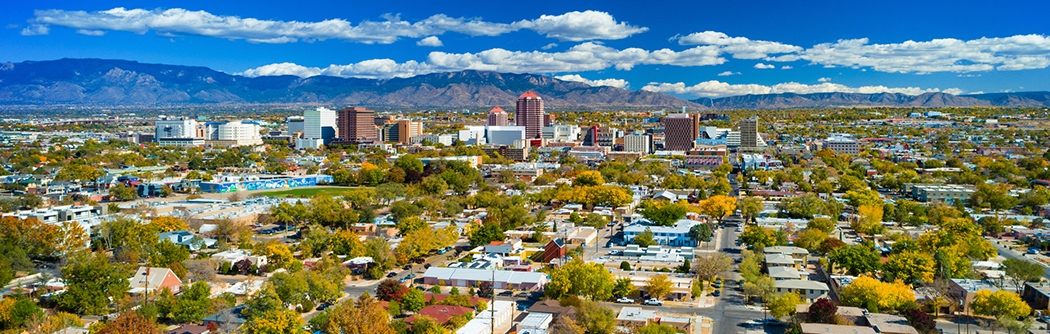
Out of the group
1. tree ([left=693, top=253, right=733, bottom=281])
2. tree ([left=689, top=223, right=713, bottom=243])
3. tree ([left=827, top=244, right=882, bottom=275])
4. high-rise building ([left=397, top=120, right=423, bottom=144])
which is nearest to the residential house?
tree ([left=693, top=253, right=733, bottom=281])

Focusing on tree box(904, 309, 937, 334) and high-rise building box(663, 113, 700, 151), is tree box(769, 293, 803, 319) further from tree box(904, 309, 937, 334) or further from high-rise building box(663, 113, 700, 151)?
high-rise building box(663, 113, 700, 151)

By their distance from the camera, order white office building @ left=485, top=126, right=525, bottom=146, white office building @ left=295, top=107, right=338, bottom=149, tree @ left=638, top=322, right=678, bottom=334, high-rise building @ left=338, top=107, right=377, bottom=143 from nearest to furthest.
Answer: tree @ left=638, top=322, right=678, bottom=334, white office building @ left=485, top=126, right=525, bottom=146, high-rise building @ left=338, top=107, right=377, bottom=143, white office building @ left=295, top=107, right=338, bottom=149

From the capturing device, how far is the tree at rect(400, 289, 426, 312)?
670 inches

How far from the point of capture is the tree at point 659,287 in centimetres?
1834

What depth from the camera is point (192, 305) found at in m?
16.2

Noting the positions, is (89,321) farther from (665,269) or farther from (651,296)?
(665,269)

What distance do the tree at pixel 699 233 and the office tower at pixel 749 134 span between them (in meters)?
47.8

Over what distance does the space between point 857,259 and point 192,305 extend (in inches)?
595

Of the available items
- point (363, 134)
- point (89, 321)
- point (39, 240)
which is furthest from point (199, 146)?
point (89, 321)

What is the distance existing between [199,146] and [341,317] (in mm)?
67122

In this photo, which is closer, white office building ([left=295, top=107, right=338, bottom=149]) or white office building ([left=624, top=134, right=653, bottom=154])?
white office building ([left=624, top=134, right=653, bottom=154])

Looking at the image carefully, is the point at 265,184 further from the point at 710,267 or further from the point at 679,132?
the point at 679,132

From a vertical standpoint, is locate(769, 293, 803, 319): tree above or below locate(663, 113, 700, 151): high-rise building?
below

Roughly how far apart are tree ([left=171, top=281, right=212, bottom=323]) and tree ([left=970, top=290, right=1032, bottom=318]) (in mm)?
15395
